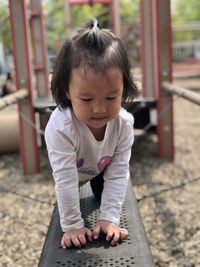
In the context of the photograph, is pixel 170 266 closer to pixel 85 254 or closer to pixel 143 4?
pixel 85 254

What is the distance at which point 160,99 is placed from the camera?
3.16 m

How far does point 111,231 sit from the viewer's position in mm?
1303

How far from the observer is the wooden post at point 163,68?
300cm

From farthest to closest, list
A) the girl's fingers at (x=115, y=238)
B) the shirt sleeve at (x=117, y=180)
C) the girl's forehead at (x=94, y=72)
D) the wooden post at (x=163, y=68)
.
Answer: the wooden post at (x=163, y=68) < the shirt sleeve at (x=117, y=180) < the girl's fingers at (x=115, y=238) < the girl's forehead at (x=94, y=72)

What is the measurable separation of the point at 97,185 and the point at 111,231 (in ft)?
1.09

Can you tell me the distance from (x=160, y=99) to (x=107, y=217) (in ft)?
6.31

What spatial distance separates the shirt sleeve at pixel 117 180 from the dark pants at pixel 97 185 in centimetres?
12

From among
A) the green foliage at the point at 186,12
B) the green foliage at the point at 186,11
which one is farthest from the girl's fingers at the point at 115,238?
the green foliage at the point at 186,11

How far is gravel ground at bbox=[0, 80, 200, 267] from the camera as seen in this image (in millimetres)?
1948

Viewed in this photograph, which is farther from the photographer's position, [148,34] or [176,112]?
[176,112]

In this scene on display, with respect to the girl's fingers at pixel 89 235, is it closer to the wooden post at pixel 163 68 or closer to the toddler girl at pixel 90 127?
the toddler girl at pixel 90 127

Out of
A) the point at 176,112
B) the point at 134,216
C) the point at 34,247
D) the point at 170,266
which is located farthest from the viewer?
the point at 176,112

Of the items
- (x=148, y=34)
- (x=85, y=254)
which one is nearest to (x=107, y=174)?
(x=85, y=254)

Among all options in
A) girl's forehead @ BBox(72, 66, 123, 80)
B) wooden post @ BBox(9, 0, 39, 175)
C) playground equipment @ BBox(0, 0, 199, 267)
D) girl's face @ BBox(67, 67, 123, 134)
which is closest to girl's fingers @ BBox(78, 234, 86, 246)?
playground equipment @ BBox(0, 0, 199, 267)
